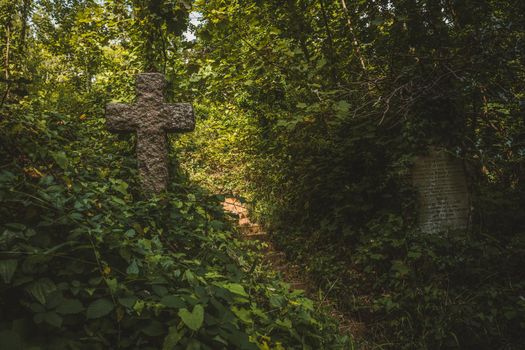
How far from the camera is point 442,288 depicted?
339 centimetres

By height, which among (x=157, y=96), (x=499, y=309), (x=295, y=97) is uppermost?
(x=295, y=97)

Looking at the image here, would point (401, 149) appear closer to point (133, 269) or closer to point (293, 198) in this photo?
point (293, 198)

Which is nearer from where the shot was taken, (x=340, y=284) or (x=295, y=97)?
(x=340, y=284)

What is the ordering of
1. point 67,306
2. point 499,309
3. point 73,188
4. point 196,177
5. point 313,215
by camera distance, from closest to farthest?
1. point 67,306
2. point 73,188
3. point 499,309
4. point 313,215
5. point 196,177

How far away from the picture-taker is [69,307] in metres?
1.15

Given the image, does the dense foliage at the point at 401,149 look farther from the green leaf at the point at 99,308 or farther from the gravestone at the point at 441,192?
the green leaf at the point at 99,308

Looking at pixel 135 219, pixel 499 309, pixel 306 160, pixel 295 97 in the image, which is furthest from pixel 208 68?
pixel 499 309

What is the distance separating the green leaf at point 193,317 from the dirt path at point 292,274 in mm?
1165

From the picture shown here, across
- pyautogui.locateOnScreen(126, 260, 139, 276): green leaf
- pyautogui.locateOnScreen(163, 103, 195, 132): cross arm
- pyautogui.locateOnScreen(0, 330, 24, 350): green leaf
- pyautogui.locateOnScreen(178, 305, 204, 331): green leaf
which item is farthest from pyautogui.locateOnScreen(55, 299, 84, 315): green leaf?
pyautogui.locateOnScreen(163, 103, 195, 132): cross arm

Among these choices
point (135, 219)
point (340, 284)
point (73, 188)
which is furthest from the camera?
point (340, 284)

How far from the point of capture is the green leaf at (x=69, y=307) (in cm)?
113

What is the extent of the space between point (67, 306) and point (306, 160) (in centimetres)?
453

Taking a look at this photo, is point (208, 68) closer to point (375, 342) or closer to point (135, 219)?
point (135, 219)

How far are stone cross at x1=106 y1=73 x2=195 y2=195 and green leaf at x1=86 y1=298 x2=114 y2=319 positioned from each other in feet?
6.26
